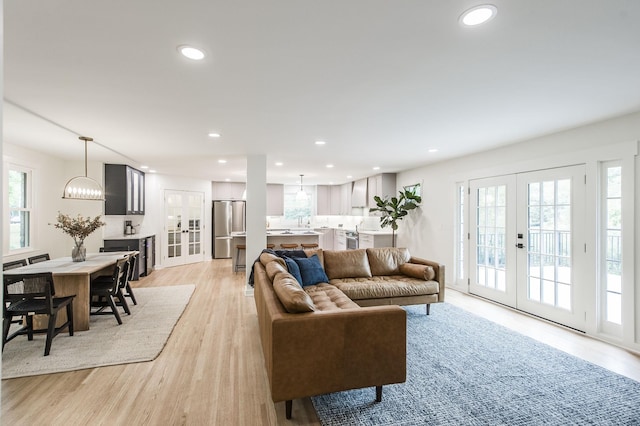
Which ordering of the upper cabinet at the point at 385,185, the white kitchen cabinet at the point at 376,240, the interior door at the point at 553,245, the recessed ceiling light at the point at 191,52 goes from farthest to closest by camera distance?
the upper cabinet at the point at 385,185
the white kitchen cabinet at the point at 376,240
the interior door at the point at 553,245
the recessed ceiling light at the point at 191,52

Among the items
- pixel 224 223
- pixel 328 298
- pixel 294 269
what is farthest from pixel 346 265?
pixel 224 223

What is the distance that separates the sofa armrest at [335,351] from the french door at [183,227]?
6.68 metres

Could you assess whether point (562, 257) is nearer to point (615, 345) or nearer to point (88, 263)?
point (615, 345)

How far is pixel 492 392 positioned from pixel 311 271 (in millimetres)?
2304

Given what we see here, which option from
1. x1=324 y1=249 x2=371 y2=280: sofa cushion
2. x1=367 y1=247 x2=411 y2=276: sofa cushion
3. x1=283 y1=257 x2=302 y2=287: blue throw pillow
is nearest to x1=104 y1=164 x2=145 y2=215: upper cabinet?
x1=283 y1=257 x2=302 y2=287: blue throw pillow

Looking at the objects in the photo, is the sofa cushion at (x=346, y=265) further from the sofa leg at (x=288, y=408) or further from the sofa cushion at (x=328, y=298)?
the sofa leg at (x=288, y=408)

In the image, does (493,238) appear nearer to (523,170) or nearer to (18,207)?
(523,170)

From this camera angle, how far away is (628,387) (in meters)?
2.63

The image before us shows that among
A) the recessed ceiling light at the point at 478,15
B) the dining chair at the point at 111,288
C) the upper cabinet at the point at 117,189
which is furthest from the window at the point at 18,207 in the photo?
the recessed ceiling light at the point at 478,15

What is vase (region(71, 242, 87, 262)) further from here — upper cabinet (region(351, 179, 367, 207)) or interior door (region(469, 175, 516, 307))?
upper cabinet (region(351, 179, 367, 207))

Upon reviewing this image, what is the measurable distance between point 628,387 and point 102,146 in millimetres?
6716

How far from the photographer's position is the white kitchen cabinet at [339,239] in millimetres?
9188

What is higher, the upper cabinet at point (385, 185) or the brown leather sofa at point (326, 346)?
the upper cabinet at point (385, 185)

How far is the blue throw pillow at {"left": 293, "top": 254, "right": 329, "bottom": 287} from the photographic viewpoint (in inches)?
161
